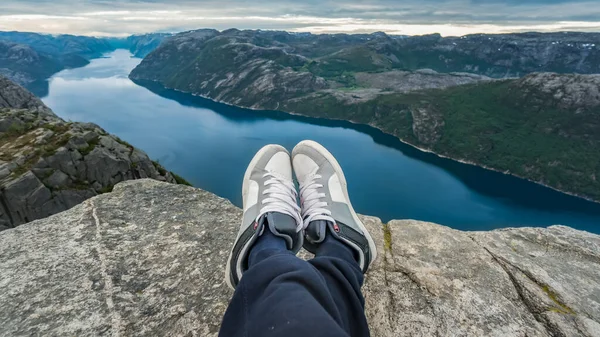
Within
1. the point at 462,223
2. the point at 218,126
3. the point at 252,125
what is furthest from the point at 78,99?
the point at 462,223

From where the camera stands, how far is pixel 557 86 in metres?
148

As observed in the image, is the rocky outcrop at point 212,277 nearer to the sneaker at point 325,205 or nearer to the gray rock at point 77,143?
the sneaker at point 325,205

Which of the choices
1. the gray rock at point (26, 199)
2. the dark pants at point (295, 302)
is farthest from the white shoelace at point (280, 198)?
the gray rock at point (26, 199)

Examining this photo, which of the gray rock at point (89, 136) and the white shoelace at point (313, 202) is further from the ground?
the white shoelace at point (313, 202)

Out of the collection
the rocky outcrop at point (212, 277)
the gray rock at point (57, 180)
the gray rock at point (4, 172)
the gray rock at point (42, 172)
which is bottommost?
the gray rock at point (57, 180)

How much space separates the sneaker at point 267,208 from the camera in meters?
3.54

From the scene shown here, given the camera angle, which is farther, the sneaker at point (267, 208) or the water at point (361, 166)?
the water at point (361, 166)

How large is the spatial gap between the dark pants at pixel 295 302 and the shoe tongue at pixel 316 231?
1066mm

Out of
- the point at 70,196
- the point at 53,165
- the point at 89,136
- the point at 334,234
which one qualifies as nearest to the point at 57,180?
the point at 53,165

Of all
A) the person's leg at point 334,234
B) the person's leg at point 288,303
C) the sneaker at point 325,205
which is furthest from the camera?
the sneaker at point 325,205

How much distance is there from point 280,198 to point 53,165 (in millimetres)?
39021

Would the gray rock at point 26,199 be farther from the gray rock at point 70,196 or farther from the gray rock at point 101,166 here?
the gray rock at point 101,166

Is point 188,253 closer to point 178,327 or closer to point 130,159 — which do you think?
point 178,327

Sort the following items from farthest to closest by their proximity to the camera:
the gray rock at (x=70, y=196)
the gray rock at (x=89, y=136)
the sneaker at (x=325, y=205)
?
the gray rock at (x=89, y=136) < the gray rock at (x=70, y=196) < the sneaker at (x=325, y=205)
